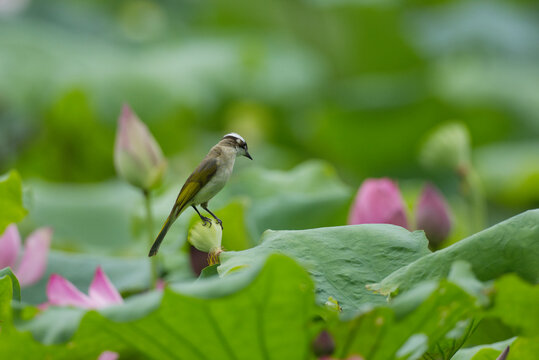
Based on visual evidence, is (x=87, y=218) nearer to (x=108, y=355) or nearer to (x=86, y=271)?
(x=86, y=271)

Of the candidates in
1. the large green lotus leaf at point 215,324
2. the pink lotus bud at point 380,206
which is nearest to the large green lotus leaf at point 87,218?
the pink lotus bud at point 380,206

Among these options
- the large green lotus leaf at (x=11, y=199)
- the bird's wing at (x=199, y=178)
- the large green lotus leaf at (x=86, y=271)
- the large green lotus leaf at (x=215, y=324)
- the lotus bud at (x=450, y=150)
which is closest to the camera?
the large green lotus leaf at (x=215, y=324)

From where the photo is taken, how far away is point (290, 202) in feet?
4.22

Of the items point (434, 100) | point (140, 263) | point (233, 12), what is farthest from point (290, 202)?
point (233, 12)

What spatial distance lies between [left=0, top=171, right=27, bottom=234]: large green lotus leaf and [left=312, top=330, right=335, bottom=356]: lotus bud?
0.40 m

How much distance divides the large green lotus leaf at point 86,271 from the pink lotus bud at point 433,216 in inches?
15.6

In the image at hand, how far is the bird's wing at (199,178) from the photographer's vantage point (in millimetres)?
768

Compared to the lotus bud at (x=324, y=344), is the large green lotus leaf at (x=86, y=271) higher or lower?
lower

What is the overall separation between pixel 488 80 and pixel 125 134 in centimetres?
363

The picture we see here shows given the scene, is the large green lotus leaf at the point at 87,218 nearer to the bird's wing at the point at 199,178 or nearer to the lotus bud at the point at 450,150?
the lotus bud at the point at 450,150

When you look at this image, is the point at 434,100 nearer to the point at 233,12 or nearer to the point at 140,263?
the point at 233,12

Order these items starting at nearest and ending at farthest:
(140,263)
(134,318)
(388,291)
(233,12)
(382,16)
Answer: (134,318), (388,291), (140,263), (382,16), (233,12)

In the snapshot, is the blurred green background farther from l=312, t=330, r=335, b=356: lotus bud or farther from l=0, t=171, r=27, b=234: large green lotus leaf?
l=312, t=330, r=335, b=356: lotus bud

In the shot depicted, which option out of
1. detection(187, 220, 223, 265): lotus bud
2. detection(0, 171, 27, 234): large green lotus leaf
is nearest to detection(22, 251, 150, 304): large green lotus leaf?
detection(0, 171, 27, 234): large green lotus leaf
